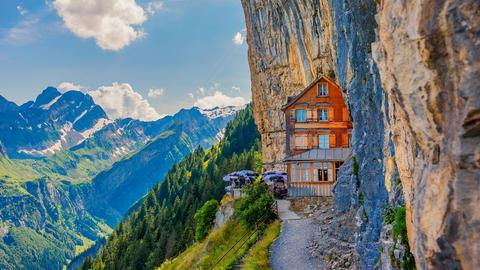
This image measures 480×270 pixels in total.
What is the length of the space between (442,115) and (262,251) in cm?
2024

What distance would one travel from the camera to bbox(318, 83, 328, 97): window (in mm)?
49031

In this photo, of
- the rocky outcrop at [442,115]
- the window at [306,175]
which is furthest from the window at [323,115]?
the rocky outcrop at [442,115]

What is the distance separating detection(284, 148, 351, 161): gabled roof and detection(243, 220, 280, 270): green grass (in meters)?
8.88

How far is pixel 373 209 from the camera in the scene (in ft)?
68.0

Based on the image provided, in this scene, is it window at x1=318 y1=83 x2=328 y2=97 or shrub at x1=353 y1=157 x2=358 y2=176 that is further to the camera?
Answer: window at x1=318 y1=83 x2=328 y2=97

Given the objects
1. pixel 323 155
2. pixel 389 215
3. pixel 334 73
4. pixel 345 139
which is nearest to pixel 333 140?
pixel 345 139

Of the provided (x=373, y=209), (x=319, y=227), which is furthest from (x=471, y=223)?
(x=319, y=227)

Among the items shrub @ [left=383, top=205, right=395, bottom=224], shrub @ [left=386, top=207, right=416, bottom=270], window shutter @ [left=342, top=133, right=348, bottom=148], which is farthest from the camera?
window shutter @ [left=342, top=133, right=348, bottom=148]

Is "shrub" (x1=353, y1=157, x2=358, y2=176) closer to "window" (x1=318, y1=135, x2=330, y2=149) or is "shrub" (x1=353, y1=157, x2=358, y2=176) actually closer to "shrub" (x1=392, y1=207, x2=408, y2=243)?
"shrub" (x1=392, y1=207, x2=408, y2=243)

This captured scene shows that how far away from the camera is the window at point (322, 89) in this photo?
49.0 meters

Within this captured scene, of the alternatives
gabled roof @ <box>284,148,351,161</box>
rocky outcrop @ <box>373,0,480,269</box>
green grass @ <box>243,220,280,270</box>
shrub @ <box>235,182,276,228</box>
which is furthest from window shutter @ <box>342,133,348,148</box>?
rocky outcrop @ <box>373,0,480,269</box>

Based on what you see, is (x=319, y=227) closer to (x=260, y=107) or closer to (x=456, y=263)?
(x=456, y=263)

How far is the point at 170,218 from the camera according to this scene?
368 feet

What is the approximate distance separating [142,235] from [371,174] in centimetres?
10306
